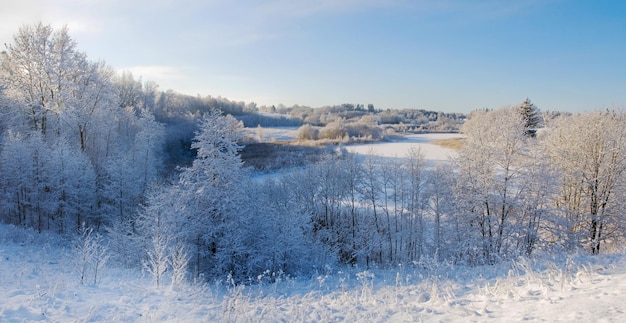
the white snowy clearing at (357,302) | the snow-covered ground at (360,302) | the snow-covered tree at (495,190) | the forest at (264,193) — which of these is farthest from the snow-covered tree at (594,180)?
the snow-covered ground at (360,302)

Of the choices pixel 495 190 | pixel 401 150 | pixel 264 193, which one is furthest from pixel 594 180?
pixel 401 150

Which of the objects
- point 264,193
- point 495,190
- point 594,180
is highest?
point 594,180

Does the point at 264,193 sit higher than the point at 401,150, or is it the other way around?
the point at 401,150

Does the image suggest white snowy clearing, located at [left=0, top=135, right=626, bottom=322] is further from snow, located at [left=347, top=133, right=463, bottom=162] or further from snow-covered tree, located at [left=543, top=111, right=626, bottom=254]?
snow, located at [left=347, top=133, right=463, bottom=162]

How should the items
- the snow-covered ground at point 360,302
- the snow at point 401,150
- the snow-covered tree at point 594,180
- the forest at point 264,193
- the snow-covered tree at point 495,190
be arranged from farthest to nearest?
the snow at point 401,150
the snow-covered tree at point 594,180
the snow-covered tree at point 495,190
the forest at point 264,193
the snow-covered ground at point 360,302

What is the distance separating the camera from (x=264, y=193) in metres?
20.8

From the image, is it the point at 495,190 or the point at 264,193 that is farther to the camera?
the point at 264,193

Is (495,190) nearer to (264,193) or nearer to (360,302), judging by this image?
(264,193)

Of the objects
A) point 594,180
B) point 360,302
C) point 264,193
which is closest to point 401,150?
point 594,180

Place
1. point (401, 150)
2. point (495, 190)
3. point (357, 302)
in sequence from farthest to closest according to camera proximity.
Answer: point (401, 150) < point (495, 190) < point (357, 302)

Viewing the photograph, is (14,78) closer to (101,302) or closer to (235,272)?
(235,272)

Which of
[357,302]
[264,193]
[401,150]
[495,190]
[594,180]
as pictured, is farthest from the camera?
[401,150]

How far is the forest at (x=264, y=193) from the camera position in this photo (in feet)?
46.5

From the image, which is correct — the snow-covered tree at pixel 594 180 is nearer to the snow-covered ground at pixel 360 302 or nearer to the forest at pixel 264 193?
the forest at pixel 264 193
